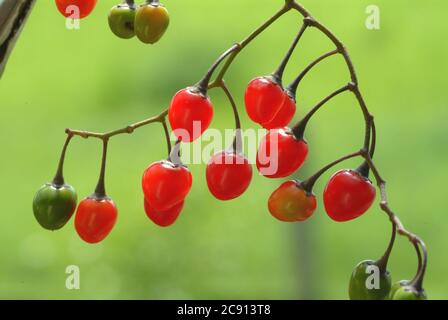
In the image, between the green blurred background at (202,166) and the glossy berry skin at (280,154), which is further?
the green blurred background at (202,166)

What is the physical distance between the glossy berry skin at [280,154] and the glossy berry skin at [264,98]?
18 mm

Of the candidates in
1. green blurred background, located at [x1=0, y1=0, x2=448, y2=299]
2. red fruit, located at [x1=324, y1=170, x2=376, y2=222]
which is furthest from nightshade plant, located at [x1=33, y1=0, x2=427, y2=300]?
green blurred background, located at [x1=0, y1=0, x2=448, y2=299]

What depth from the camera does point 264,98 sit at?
0.58 metres

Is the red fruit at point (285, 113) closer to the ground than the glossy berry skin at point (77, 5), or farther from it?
closer to the ground

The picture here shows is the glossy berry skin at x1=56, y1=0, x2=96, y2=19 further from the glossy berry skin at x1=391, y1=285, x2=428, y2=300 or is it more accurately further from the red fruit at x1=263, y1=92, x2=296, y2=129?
the glossy berry skin at x1=391, y1=285, x2=428, y2=300

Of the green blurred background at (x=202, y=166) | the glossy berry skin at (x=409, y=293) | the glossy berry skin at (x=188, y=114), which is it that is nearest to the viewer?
Answer: the glossy berry skin at (x=409, y=293)

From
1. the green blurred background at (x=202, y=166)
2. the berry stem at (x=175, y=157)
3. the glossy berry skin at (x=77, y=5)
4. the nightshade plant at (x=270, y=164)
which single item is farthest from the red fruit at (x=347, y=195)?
the green blurred background at (x=202, y=166)

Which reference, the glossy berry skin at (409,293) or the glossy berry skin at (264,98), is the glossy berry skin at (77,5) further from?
the glossy berry skin at (409,293)

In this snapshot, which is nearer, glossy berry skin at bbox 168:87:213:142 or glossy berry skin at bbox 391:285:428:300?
glossy berry skin at bbox 391:285:428:300

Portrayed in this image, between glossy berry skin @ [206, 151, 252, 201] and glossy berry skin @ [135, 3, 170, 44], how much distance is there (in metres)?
0.10

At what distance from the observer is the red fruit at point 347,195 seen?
1.98 ft

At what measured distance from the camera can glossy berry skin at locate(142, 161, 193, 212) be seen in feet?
2.03
